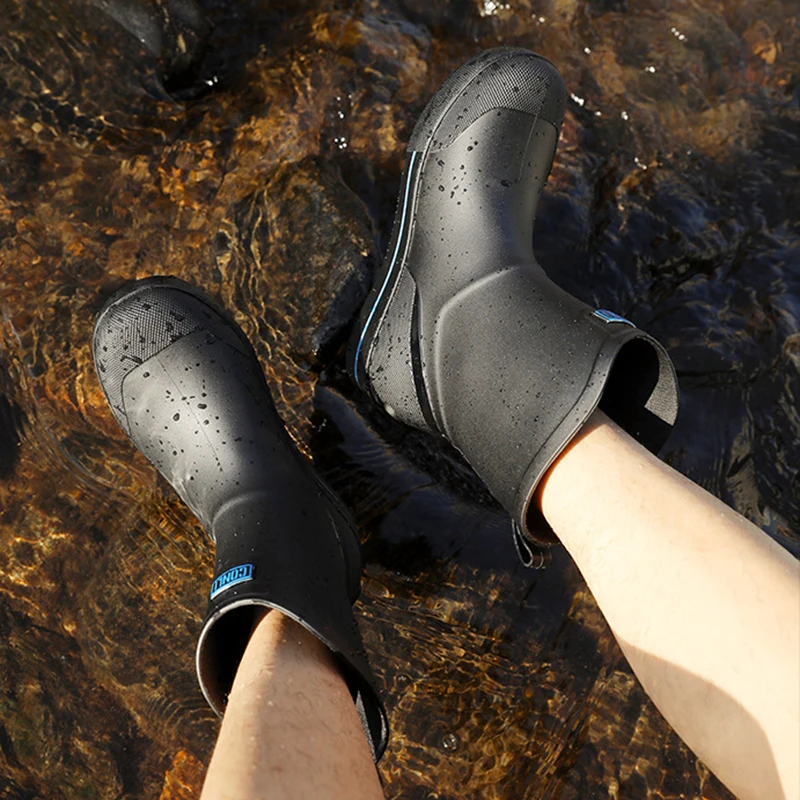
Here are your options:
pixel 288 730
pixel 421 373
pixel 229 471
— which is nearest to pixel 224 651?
pixel 288 730

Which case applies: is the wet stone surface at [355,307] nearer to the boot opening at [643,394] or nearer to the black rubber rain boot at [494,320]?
the black rubber rain boot at [494,320]

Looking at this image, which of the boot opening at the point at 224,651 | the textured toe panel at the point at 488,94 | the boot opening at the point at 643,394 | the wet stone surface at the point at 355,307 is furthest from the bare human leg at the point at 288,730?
the textured toe panel at the point at 488,94

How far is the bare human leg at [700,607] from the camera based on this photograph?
107cm

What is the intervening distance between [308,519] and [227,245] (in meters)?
0.93

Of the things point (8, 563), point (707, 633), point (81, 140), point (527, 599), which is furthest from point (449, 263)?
point (8, 563)

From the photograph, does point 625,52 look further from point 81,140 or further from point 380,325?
point 81,140

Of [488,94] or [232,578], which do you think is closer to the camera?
[232,578]

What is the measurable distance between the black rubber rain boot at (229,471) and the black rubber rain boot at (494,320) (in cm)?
34

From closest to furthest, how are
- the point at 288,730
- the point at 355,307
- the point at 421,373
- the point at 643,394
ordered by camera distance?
the point at 288,730 < the point at 643,394 < the point at 421,373 < the point at 355,307

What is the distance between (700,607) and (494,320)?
0.77 meters

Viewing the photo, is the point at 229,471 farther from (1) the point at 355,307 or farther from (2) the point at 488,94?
(2) the point at 488,94

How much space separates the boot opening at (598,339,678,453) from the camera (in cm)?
162

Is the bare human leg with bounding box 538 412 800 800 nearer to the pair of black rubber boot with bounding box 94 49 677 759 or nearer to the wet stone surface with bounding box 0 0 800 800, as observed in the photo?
the pair of black rubber boot with bounding box 94 49 677 759

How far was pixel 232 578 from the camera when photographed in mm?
1423
